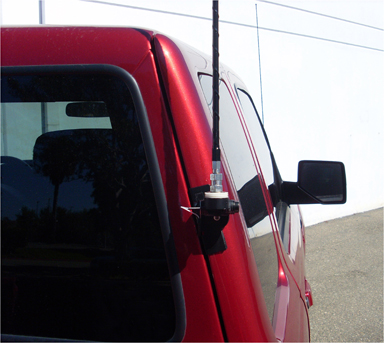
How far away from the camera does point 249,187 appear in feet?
4.07

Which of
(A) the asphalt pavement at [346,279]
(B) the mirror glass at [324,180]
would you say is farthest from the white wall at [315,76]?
(B) the mirror glass at [324,180]

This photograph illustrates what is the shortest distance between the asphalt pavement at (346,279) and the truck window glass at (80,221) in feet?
8.76

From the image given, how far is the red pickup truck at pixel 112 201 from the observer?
2.85 feet

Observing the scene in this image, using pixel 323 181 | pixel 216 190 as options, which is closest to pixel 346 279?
pixel 323 181

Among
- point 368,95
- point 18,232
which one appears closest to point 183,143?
point 18,232

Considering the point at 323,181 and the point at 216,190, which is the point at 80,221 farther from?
the point at 323,181

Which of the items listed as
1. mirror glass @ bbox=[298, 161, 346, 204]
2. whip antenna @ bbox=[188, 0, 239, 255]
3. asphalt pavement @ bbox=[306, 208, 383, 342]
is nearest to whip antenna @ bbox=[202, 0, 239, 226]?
whip antenna @ bbox=[188, 0, 239, 255]

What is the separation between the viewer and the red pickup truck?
34.2 inches

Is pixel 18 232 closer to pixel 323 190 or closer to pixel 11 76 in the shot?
pixel 11 76

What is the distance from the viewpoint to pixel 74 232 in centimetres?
91

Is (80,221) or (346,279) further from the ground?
(80,221)

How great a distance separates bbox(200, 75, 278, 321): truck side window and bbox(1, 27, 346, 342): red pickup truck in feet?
0.43

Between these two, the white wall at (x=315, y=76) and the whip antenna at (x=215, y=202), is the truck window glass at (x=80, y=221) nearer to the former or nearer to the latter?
the whip antenna at (x=215, y=202)

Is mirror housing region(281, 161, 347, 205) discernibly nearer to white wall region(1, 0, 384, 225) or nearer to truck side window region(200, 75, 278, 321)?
truck side window region(200, 75, 278, 321)
